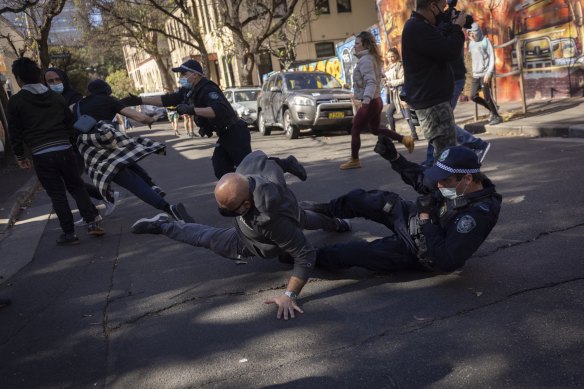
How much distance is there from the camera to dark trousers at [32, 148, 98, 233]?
5.44 metres

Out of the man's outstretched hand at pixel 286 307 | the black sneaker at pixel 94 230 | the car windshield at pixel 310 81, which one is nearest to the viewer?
the man's outstretched hand at pixel 286 307

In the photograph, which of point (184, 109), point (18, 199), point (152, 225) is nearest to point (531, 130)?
point (184, 109)

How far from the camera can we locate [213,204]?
669 cm

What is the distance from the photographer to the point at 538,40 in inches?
479

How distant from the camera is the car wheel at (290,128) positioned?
13.5 metres

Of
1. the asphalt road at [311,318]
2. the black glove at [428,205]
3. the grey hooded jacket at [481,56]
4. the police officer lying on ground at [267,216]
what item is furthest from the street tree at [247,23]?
the black glove at [428,205]

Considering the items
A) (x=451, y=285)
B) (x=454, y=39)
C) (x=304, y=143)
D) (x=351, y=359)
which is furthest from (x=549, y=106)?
(x=351, y=359)

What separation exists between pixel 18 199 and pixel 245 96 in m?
12.0

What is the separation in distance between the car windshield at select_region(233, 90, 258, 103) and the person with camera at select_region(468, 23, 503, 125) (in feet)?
34.7

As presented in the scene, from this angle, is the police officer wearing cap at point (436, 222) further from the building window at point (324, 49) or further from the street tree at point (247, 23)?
the building window at point (324, 49)

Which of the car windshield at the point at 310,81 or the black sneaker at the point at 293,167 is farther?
the car windshield at the point at 310,81

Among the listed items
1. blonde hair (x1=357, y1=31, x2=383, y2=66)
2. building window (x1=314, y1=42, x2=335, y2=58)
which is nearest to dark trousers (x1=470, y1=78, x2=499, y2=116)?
blonde hair (x1=357, y1=31, x2=383, y2=66)

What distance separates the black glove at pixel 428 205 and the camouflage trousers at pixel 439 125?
1337 mm

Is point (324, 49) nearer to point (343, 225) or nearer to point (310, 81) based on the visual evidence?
point (310, 81)
